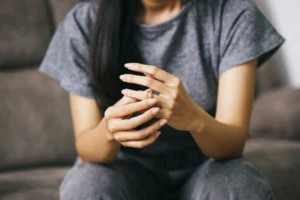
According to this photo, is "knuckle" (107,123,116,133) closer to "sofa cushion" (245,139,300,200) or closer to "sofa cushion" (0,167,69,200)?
"sofa cushion" (0,167,69,200)

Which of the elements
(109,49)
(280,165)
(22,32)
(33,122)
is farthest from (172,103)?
(22,32)

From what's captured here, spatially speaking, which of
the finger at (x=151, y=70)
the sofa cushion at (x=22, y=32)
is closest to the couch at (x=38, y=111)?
the sofa cushion at (x=22, y=32)

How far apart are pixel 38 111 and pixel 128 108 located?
0.68 meters

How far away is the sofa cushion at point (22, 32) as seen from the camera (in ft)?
4.73

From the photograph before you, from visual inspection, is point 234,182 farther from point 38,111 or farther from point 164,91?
point 38,111

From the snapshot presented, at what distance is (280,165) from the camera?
1.17 metres

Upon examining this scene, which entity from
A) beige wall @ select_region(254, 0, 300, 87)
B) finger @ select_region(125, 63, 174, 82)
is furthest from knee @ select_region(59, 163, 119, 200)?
beige wall @ select_region(254, 0, 300, 87)

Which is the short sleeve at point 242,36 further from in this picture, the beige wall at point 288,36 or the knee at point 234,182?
the beige wall at point 288,36

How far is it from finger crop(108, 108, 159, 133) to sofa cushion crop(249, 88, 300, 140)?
0.78 meters

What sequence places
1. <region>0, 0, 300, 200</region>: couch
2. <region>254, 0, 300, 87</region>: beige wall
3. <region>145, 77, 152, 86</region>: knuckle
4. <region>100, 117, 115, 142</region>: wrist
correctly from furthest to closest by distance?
<region>254, 0, 300, 87</region>: beige wall
<region>0, 0, 300, 200</region>: couch
<region>100, 117, 115, 142</region>: wrist
<region>145, 77, 152, 86</region>: knuckle

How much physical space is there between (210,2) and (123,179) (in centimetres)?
48

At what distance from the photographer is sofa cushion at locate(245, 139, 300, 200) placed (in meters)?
1.11

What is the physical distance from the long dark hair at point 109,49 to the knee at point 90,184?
7.1 inches

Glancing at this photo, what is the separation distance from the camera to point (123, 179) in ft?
2.95
